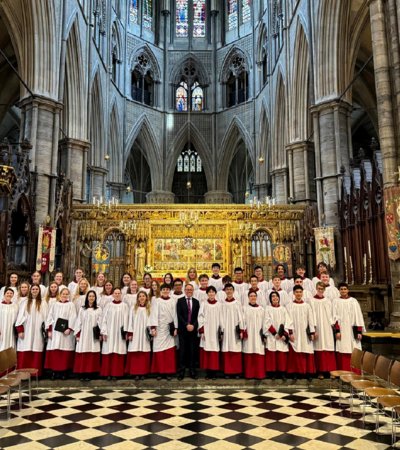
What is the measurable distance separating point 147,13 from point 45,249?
79.0 feet

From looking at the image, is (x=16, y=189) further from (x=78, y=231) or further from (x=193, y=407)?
(x=193, y=407)

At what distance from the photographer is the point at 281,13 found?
2316 cm

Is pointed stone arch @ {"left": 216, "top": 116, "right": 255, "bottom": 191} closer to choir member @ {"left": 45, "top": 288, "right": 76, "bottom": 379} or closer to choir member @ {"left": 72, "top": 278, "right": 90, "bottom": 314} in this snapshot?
choir member @ {"left": 72, "top": 278, "right": 90, "bottom": 314}

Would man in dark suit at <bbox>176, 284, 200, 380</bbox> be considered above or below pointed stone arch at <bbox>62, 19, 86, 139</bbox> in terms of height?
below

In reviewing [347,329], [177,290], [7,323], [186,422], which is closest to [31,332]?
[7,323]

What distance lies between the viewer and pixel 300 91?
69.3 ft

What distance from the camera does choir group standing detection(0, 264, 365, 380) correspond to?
8164 mm

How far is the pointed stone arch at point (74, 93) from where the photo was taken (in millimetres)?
20094

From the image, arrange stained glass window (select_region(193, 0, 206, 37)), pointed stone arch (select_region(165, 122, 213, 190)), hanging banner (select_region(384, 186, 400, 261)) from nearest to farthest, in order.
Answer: hanging banner (select_region(384, 186, 400, 261)) → pointed stone arch (select_region(165, 122, 213, 190)) → stained glass window (select_region(193, 0, 206, 37))

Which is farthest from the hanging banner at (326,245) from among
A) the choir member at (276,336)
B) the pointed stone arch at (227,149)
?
the pointed stone arch at (227,149)

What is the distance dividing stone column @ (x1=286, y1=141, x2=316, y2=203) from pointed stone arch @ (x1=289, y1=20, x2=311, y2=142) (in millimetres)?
423

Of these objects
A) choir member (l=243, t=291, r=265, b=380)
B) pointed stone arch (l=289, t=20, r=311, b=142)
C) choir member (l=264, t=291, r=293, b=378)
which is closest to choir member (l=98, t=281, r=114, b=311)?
choir member (l=243, t=291, r=265, b=380)

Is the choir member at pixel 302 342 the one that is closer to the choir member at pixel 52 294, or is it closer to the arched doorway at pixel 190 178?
the choir member at pixel 52 294

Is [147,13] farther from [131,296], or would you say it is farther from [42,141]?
[131,296]
